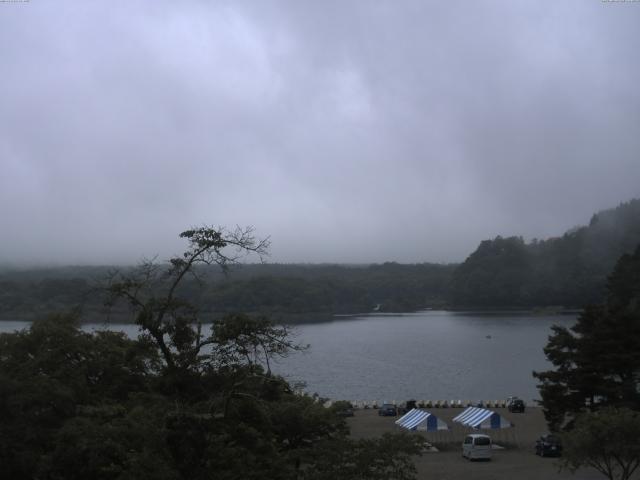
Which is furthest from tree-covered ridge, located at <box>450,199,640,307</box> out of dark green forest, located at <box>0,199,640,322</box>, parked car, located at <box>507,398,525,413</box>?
parked car, located at <box>507,398,525,413</box>

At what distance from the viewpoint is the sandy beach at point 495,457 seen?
20984 mm

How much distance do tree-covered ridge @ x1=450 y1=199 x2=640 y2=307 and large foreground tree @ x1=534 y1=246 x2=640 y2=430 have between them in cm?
9630

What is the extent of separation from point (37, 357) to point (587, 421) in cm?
1217

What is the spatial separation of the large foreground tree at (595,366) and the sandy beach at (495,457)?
2.19 metres

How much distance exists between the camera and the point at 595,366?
2422 cm

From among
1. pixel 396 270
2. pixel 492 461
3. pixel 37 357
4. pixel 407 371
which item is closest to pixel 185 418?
pixel 37 357

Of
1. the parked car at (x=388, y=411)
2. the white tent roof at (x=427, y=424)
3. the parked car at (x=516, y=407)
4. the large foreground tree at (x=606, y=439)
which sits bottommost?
the parked car at (x=388, y=411)

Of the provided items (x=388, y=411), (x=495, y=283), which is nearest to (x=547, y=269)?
(x=495, y=283)

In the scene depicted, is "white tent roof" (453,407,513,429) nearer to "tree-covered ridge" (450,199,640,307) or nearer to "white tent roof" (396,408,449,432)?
"white tent roof" (396,408,449,432)

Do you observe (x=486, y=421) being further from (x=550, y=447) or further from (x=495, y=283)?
(x=495, y=283)

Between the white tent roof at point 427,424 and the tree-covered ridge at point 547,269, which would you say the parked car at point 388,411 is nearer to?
the white tent roof at point 427,424

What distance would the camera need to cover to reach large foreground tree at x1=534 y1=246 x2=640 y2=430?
78.8 feet

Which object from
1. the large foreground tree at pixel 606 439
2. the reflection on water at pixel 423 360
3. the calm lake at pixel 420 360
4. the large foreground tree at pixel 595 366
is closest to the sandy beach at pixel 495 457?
the large foreground tree at pixel 606 439

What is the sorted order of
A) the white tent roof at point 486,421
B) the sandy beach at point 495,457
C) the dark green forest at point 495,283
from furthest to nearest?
1. the dark green forest at point 495,283
2. the white tent roof at point 486,421
3. the sandy beach at point 495,457
